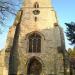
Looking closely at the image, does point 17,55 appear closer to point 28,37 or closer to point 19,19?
point 28,37

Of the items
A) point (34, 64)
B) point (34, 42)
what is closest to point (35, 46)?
point (34, 42)

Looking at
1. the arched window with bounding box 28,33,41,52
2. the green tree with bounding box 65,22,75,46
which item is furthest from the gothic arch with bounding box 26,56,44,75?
the green tree with bounding box 65,22,75,46

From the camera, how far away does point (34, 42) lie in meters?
32.3

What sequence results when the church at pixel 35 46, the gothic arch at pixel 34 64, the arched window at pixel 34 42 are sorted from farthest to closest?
the arched window at pixel 34 42 → the gothic arch at pixel 34 64 → the church at pixel 35 46

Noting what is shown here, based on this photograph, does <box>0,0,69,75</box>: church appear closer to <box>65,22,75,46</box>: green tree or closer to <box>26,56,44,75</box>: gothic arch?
<box>26,56,44,75</box>: gothic arch

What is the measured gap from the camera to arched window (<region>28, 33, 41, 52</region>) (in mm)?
31894

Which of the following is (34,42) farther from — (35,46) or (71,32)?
(71,32)

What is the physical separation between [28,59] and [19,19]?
18.0ft

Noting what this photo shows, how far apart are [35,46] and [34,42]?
1.82 ft

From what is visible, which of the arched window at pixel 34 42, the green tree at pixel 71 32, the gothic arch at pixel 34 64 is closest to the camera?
the green tree at pixel 71 32

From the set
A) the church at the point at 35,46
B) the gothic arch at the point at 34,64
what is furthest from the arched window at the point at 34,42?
the gothic arch at the point at 34,64

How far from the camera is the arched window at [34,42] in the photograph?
105 feet

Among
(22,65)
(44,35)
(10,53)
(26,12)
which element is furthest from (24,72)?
(26,12)

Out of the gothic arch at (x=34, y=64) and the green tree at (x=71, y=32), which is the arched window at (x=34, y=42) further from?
the green tree at (x=71, y=32)
